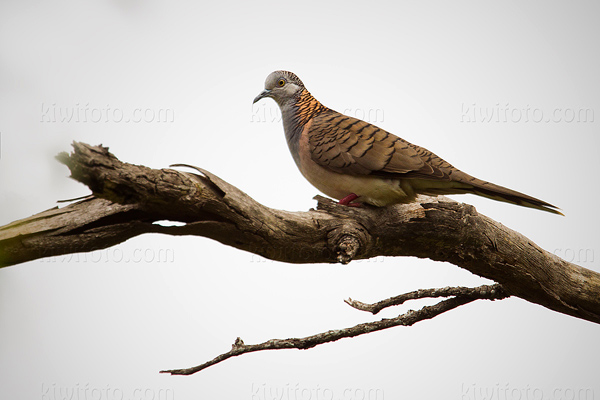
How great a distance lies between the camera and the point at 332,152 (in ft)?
11.1

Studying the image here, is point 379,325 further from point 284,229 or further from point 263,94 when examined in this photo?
point 263,94

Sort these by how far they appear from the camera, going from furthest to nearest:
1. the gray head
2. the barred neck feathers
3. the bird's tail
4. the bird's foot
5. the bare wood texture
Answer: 1. the gray head
2. the barred neck feathers
3. the bird's foot
4. the bird's tail
5. the bare wood texture

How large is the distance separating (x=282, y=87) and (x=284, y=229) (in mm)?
1975

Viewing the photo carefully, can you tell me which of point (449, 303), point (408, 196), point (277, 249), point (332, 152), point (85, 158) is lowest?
point (449, 303)

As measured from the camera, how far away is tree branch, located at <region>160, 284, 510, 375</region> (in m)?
2.65

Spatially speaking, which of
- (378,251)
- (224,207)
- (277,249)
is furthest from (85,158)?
(378,251)

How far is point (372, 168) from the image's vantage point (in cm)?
321

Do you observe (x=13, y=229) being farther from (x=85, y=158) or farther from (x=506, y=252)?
(x=506, y=252)

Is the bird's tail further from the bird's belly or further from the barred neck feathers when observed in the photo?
the barred neck feathers

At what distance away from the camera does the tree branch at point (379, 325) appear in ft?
8.68

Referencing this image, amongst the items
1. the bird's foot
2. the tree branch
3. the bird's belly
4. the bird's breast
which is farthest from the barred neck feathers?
the tree branch

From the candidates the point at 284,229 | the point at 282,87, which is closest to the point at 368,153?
the point at 284,229

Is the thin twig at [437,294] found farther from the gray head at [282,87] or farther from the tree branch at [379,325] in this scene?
the gray head at [282,87]

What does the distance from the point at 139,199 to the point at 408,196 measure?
Result: 1.92 metres
